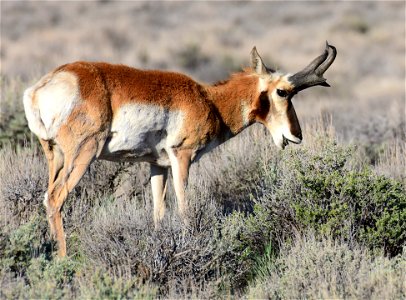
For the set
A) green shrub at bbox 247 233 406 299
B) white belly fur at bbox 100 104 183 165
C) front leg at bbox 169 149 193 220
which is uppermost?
white belly fur at bbox 100 104 183 165

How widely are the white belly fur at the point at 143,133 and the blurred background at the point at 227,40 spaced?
7.63 metres

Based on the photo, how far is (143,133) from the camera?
7.61 meters

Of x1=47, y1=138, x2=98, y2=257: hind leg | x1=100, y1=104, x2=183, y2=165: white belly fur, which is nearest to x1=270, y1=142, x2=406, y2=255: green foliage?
x1=100, y1=104, x2=183, y2=165: white belly fur

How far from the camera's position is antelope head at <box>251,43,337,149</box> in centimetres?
838

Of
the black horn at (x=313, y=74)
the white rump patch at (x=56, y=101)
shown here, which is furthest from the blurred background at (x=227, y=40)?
the white rump patch at (x=56, y=101)

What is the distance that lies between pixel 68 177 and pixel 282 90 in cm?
250

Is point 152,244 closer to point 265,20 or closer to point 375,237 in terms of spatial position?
point 375,237

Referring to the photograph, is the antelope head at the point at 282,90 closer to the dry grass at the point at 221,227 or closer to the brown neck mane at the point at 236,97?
the brown neck mane at the point at 236,97

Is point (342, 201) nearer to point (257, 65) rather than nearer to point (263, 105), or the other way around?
point (263, 105)

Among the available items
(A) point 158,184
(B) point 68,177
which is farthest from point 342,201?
(B) point 68,177

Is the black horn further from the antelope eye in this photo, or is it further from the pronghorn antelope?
the antelope eye

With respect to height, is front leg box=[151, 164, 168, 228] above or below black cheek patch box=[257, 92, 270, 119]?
below

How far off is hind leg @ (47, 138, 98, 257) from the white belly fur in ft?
0.76

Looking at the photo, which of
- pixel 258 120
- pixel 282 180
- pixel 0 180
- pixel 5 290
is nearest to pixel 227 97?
pixel 258 120
